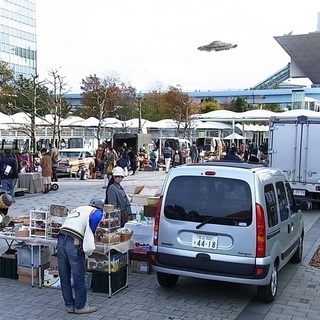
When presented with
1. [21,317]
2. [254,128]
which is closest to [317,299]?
[21,317]

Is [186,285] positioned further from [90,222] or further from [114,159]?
[114,159]

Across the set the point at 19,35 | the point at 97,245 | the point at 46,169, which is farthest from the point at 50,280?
the point at 19,35

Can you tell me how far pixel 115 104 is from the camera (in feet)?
193

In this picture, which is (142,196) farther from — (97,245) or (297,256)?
(297,256)

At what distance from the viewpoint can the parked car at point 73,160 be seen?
2589 centimetres

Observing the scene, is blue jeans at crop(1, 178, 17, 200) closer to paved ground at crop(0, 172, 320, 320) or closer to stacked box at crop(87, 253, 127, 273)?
paved ground at crop(0, 172, 320, 320)

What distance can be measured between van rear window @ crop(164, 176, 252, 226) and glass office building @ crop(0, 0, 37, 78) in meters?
88.5

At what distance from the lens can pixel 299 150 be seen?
47.5 ft

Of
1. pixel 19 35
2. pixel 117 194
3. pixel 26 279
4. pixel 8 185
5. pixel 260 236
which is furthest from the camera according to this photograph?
pixel 19 35

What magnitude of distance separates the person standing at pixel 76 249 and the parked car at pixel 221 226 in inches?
39.9

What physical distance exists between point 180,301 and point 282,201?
1.97m

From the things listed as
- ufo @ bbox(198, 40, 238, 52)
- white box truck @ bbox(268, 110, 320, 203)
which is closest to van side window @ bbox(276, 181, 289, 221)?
white box truck @ bbox(268, 110, 320, 203)

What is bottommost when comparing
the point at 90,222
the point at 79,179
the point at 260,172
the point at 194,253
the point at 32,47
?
the point at 79,179

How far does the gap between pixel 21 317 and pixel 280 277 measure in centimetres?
395
